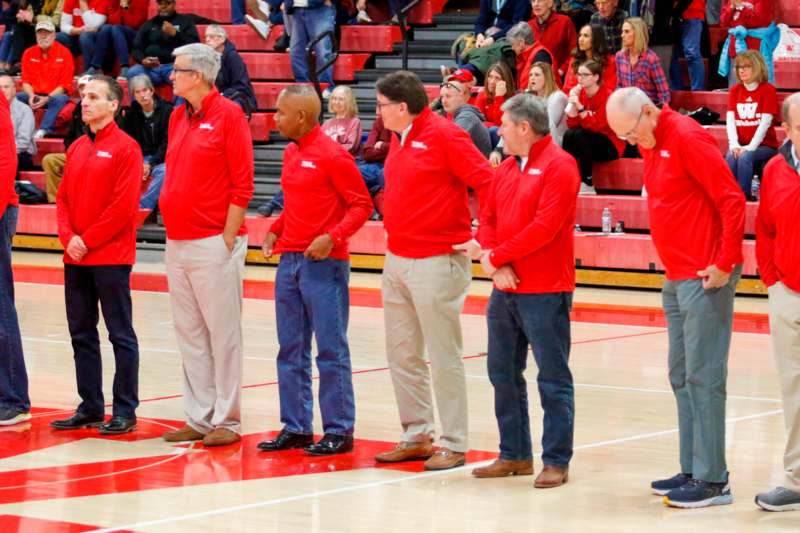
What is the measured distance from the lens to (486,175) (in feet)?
21.2

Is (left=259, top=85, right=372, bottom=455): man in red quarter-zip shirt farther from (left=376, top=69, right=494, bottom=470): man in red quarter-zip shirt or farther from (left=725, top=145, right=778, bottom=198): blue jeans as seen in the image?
(left=725, top=145, right=778, bottom=198): blue jeans

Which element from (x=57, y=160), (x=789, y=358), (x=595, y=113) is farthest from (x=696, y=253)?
(x=57, y=160)

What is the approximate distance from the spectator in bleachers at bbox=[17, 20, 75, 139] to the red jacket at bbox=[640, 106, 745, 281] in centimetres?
1292

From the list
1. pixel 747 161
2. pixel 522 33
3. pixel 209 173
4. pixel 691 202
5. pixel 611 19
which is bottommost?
pixel 747 161

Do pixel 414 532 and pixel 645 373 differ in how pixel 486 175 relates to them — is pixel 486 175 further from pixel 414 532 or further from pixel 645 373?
pixel 645 373

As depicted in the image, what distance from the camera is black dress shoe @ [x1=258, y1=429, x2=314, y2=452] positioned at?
22.7ft

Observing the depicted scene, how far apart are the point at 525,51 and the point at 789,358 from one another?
29.6 ft

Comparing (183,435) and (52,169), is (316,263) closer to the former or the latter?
(183,435)

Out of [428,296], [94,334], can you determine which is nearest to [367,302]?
[94,334]

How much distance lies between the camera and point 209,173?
7008 mm

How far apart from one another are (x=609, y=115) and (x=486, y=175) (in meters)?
0.79

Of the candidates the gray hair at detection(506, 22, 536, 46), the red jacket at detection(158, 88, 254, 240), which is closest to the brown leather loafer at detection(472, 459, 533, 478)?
the red jacket at detection(158, 88, 254, 240)

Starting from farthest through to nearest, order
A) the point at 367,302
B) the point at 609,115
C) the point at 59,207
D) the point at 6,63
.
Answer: the point at 6,63
the point at 367,302
the point at 59,207
the point at 609,115

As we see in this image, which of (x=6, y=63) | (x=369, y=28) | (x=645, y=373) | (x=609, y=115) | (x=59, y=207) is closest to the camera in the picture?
(x=609, y=115)
